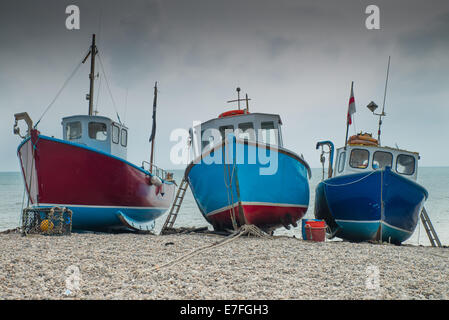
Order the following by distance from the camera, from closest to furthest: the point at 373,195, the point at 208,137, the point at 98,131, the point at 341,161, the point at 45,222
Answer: the point at 45,222 → the point at 373,195 → the point at 208,137 → the point at 341,161 → the point at 98,131

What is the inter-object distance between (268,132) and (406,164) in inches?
203

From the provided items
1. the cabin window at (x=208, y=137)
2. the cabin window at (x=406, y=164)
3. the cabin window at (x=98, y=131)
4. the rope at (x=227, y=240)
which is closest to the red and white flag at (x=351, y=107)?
the cabin window at (x=406, y=164)

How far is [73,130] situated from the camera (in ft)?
37.2

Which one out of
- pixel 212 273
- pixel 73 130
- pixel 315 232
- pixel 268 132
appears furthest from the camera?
pixel 73 130

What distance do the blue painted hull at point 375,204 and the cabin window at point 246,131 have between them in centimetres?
310

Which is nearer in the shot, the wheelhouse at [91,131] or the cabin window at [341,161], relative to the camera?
the cabin window at [341,161]

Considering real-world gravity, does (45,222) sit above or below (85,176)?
below

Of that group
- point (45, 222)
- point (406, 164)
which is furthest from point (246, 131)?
point (45, 222)

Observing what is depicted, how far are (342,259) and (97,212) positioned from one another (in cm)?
762

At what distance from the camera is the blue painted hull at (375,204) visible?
28.5ft

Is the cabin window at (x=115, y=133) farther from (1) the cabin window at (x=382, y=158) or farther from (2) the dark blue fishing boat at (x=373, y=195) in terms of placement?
(1) the cabin window at (x=382, y=158)

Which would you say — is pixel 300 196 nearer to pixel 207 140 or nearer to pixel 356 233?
pixel 356 233

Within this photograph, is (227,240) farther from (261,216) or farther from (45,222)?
(45,222)
